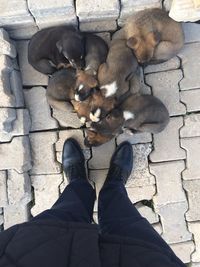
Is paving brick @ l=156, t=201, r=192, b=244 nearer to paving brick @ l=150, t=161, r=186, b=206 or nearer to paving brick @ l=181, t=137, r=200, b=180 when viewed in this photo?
paving brick @ l=150, t=161, r=186, b=206

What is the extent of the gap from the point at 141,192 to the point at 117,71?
104 cm

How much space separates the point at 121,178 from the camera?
2900 millimetres

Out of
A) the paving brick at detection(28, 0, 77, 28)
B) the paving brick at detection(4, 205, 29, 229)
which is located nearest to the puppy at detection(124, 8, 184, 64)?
the paving brick at detection(28, 0, 77, 28)

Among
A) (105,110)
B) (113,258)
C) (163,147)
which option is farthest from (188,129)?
(113,258)

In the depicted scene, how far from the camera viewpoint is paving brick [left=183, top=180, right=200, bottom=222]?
3.08 meters

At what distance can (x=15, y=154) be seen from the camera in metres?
2.92

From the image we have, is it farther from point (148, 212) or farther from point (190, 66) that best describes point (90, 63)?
point (148, 212)

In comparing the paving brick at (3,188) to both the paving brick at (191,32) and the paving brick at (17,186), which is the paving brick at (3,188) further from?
the paving brick at (191,32)

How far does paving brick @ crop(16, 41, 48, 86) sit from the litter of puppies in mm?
160

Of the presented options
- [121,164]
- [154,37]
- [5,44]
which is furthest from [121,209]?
[5,44]

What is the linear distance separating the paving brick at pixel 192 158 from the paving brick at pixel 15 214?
1266mm

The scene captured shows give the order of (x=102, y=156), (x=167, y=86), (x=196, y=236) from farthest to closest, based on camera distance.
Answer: (x=196, y=236) < (x=102, y=156) < (x=167, y=86)

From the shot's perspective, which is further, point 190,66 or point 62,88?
point 190,66

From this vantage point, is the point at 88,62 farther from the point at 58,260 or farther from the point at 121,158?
the point at 58,260
